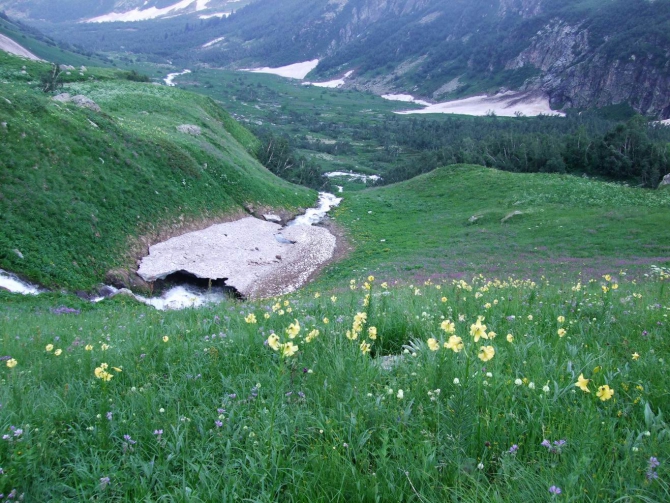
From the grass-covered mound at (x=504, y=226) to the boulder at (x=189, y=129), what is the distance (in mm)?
17922

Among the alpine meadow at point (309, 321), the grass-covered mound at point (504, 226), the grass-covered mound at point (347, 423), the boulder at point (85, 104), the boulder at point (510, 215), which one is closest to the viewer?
the grass-covered mound at point (347, 423)

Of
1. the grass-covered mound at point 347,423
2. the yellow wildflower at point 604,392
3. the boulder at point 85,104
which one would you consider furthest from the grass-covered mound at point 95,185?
the yellow wildflower at point 604,392

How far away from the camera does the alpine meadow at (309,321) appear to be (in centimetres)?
294

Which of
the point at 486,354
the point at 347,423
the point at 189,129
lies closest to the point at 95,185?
the point at 189,129

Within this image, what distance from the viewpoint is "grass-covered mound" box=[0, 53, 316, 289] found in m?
20.7

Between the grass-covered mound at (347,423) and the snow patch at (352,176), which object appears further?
the snow patch at (352,176)

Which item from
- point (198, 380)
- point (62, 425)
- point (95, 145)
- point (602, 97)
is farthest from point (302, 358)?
point (602, 97)

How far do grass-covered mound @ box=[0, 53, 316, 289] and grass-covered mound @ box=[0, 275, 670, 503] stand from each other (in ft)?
60.2

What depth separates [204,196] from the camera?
35.7m

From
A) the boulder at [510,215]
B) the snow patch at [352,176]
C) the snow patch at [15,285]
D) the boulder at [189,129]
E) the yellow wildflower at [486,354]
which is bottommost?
the snow patch at [352,176]

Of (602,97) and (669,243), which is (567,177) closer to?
(669,243)

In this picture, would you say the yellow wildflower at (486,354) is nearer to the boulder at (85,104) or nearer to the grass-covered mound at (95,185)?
the grass-covered mound at (95,185)

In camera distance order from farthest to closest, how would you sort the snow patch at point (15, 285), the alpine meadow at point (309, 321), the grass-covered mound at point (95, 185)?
the grass-covered mound at point (95, 185), the snow patch at point (15, 285), the alpine meadow at point (309, 321)

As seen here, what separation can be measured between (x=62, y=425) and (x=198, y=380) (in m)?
1.21
